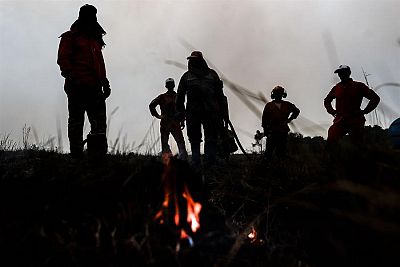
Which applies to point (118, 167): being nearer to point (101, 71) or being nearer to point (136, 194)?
point (136, 194)

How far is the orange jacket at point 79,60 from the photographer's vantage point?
504 centimetres

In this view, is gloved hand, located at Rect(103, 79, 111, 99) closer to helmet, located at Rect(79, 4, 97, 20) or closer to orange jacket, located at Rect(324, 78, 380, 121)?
helmet, located at Rect(79, 4, 97, 20)

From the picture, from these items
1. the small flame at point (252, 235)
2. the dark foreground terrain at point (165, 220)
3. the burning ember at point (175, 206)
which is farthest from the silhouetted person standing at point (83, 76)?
the burning ember at point (175, 206)

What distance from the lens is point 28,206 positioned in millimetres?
2092

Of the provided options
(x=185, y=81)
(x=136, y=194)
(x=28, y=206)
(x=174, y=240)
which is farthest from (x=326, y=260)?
(x=185, y=81)

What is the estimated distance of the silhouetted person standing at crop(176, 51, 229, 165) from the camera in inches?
262

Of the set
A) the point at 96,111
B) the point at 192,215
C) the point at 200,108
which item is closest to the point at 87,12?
Answer: the point at 96,111

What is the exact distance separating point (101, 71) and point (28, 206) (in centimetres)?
351

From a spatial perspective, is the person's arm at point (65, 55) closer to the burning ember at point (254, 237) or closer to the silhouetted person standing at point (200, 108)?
the silhouetted person standing at point (200, 108)

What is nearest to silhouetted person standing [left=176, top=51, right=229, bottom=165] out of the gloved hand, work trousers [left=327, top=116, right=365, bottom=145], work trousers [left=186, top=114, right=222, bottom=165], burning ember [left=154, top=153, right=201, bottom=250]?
work trousers [left=186, top=114, right=222, bottom=165]

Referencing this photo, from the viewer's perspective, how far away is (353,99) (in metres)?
6.71

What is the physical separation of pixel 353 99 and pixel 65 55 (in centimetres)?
464

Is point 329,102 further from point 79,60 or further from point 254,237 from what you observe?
point 254,237

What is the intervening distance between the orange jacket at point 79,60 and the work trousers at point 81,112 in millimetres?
118
